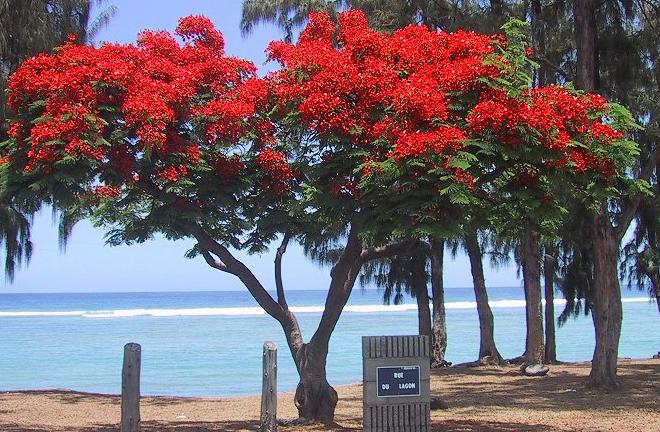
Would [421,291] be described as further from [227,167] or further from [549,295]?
[227,167]

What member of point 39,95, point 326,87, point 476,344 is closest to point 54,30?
point 39,95

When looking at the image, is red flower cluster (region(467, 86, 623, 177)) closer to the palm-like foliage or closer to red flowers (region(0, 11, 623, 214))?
red flowers (region(0, 11, 623, 214))

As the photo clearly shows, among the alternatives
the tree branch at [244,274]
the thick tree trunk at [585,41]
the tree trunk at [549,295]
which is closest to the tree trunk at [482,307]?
the tree trunk at [549,295]

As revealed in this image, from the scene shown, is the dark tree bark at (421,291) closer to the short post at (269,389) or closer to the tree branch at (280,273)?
the tree branch at (280,273)

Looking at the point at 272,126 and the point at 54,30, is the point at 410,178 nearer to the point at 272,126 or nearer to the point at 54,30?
the point at 272,126

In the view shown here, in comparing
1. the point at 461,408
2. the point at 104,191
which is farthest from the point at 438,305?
the point at 104,191

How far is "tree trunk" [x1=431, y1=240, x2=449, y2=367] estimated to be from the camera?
73.2 ft

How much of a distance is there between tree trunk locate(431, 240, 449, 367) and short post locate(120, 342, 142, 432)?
1337 cm

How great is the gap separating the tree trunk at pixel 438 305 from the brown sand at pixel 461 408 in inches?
131

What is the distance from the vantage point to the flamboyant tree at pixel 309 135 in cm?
902

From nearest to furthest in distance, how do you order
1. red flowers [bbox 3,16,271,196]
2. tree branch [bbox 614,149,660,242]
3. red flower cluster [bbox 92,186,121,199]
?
red flowers [bbox 3,16,271,196], red flower cluster [bbox 92,186,121,199], tree branch [bbox 614,149,660,242]

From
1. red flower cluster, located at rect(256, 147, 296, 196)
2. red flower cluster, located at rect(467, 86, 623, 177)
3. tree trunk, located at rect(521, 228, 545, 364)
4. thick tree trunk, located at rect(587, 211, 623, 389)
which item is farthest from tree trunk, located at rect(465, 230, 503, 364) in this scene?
red flower cluster, located at rect(467, 86, 623, 177)

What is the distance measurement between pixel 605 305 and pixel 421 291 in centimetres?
766

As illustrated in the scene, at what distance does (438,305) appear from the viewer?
22656 mm
